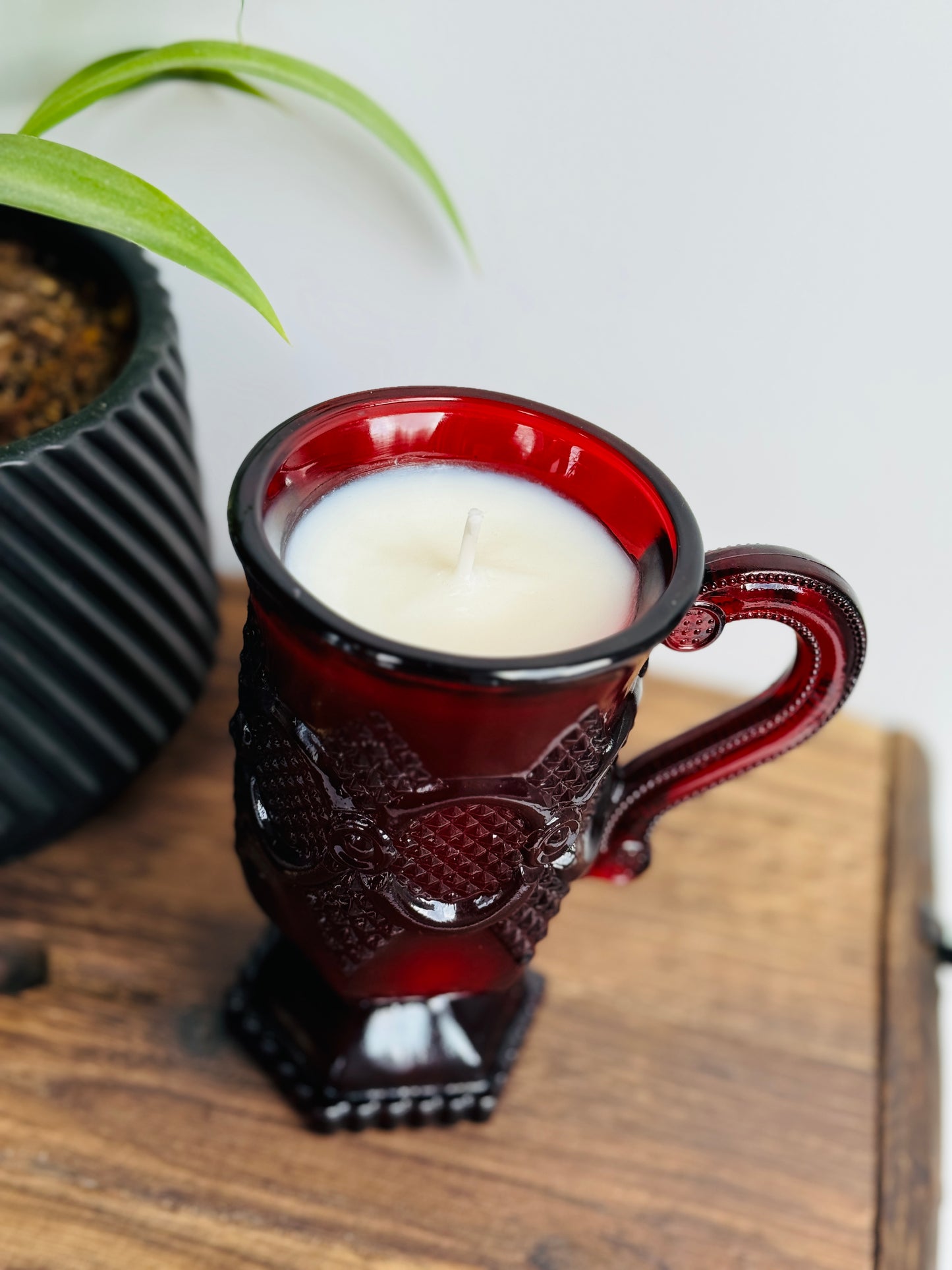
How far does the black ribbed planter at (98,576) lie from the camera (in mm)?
396

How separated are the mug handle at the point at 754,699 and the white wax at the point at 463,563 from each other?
0.03m

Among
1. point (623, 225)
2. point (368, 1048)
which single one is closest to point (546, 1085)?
point (368, 1048)

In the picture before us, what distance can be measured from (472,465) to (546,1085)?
23cm

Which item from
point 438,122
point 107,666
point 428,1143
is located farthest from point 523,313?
point 428,1143

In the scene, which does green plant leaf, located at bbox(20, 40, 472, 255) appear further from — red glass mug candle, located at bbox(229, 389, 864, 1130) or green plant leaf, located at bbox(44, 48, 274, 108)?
red glass mug candle, located at bbox(229, 389, 864, 1130)

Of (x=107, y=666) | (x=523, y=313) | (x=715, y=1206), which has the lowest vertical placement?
(x=715, y=1206)

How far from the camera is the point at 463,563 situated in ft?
1.05

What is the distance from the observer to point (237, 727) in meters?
0.36

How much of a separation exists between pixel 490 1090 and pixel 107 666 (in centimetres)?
21

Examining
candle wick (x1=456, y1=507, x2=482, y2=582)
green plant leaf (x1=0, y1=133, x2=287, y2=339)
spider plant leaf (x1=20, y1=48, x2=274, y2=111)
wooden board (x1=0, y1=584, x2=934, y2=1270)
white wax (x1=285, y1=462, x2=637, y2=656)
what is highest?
spider plant leaf (x1=20, y1=48, x2=274, y2=111)

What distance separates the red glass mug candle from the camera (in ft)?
0.97

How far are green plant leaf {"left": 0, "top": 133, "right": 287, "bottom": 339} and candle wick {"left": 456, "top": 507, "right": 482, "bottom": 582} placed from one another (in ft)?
0.30

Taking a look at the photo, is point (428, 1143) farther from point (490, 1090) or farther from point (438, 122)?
point (438, 122)

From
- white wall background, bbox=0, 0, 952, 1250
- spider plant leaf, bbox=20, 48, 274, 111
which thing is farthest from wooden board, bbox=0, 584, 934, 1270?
spider plant leaf, bbox=20, 48, 274, 111
